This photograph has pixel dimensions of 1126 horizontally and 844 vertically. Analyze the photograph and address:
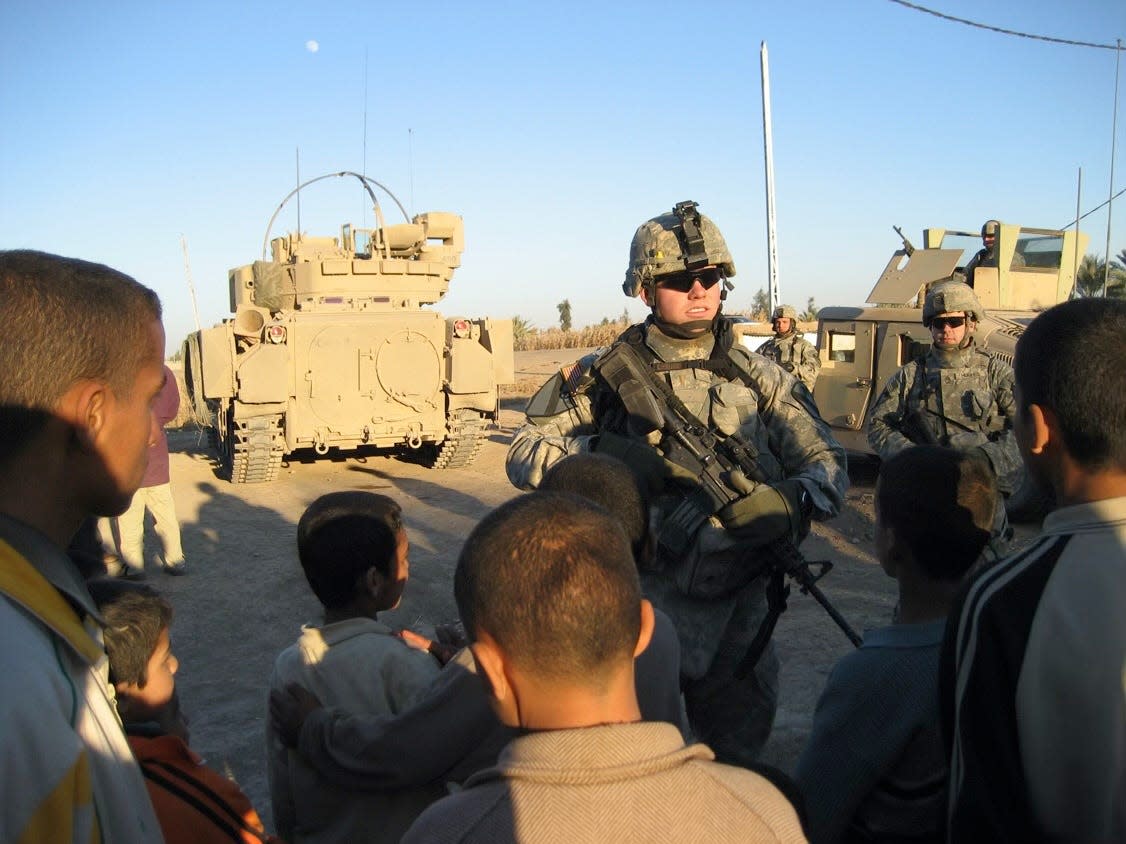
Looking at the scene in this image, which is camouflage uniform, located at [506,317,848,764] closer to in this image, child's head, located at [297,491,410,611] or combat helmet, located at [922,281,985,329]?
child's head, located at [297,491,410,611]

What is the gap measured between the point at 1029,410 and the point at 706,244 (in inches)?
70.4

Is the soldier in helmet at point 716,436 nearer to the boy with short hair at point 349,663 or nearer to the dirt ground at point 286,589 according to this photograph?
the boy with short hair at point 349,663

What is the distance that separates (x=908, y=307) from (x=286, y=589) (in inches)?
253

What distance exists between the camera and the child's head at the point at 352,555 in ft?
7.81

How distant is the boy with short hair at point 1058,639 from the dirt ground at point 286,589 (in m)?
2.57

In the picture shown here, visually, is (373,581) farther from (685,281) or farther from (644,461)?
(685,281)

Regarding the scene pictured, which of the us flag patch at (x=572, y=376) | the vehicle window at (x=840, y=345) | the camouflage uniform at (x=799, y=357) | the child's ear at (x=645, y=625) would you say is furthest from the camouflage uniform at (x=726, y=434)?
the vehicle window at (x=840, y=345)

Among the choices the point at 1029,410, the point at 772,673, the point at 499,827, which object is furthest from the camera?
the point at 772,673

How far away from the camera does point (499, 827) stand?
3.92ft

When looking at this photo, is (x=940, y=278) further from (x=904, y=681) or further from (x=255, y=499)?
(x=904, y=681)

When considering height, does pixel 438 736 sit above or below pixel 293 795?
above

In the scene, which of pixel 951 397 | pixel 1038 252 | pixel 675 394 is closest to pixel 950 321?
pixel 951 397

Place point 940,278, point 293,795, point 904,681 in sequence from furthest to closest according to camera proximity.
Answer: point 940,278
point 293,795
point 904,681

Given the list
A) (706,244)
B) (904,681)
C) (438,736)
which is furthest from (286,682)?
(706,244)
